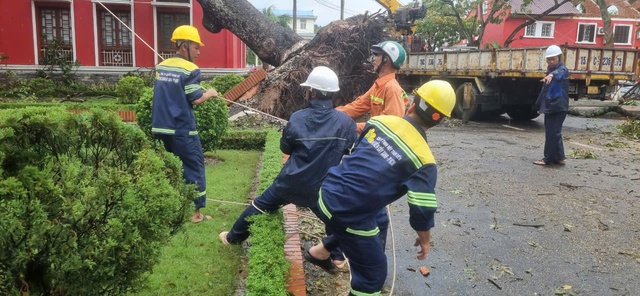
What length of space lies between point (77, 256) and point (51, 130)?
2.70 ft

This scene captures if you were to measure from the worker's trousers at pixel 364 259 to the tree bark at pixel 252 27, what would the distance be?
34.2ft

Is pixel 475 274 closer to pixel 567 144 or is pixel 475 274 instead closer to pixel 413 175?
pixel 413 175

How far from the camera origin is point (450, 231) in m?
5.23

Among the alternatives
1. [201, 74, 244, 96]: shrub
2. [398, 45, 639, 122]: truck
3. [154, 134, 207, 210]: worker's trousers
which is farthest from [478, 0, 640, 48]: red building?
[154, 134, 207, 210]: worker's trousers

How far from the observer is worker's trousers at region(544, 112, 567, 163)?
26.8 ft

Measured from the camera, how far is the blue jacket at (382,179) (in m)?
2.80

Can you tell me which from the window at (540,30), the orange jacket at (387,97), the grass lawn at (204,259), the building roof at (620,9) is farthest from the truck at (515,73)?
the building roof at (620,9)

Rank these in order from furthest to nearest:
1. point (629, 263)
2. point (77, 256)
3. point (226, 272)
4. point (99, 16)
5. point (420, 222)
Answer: point (99, 16), point (629, 263), point (226, 272), point (420, 222), point (77, 256)

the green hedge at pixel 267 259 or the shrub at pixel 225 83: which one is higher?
the shrub at pixel 225 83

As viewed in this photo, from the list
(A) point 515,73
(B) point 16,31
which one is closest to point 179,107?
(A) point 515,73

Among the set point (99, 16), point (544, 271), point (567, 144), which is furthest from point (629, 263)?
point (99, 16)

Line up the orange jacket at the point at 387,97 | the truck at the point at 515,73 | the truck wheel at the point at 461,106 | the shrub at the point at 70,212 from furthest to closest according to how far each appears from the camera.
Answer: the truck wheel at the point at 461,106
the truck at the point at 515,73
the orange jacket at the point at 387,97
the shrub at the point at 70,212

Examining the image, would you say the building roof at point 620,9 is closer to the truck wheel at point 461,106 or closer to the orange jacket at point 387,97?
the truck wheel at point 461,106

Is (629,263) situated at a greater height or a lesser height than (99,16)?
lesser
